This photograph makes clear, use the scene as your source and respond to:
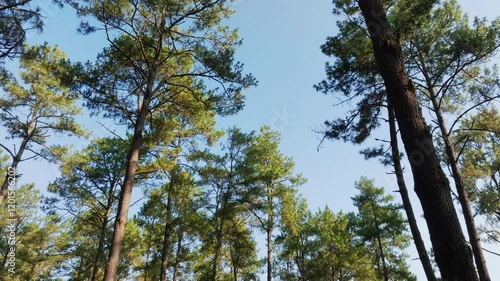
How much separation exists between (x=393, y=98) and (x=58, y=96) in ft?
51.3

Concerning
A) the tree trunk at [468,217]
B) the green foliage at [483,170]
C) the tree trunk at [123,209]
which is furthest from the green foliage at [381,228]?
the tree trunk at [123,209]

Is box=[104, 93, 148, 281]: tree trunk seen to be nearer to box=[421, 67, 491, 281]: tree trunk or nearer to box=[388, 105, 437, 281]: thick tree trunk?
box=[388, 105, 437, 281]: thick tree trunk

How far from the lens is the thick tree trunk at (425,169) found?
8.74 feet

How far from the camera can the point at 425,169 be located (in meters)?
3.12

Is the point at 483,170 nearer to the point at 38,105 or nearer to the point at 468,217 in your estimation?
the point at 468,217

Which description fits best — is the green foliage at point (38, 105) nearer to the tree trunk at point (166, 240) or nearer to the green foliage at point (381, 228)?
the tree trunk at point (166, 240)

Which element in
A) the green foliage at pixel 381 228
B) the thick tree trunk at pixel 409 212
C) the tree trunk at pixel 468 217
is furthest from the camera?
the green foliage at pixel 381 228

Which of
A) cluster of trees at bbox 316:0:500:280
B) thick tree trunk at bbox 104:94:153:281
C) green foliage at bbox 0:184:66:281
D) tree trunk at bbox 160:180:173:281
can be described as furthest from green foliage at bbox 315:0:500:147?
green foliage at bbox 0:184:66:281

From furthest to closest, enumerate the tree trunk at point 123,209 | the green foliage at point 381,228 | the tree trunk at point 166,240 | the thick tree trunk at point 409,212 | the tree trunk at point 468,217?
the green foliage at point 381,228 < the tree trunk at point 166,240 < the tree trunk at point 468,217 < the thick tree trunk at point 409,212 < the tree trunk at point 123,209

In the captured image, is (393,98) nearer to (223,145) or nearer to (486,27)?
(486,27)

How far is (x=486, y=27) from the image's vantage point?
30.4ft

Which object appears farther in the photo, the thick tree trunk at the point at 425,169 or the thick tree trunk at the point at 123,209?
the thick tree trunk at the point at 123,209

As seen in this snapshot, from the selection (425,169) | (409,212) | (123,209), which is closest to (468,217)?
(409,212)

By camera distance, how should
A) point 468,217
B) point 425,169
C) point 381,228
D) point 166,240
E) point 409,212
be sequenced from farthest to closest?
point 381,228 < point 166,240 < point 468,217 < point 409,212 < point 425,169
